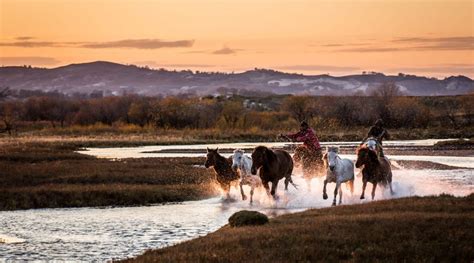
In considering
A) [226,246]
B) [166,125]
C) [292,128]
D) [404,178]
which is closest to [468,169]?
[404,178]

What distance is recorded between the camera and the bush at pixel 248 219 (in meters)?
23.4

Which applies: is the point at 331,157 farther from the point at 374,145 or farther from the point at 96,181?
the point at 96,181

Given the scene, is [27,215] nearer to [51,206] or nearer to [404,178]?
[51,206]

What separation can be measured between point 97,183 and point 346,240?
23565 millimetres

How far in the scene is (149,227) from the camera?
88.4 ft

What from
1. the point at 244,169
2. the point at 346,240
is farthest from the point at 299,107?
the point at 346,240

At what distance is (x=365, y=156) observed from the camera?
3125 centimetres

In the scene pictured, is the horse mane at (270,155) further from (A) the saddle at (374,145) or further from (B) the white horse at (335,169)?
(A) the saddle at (374,145)

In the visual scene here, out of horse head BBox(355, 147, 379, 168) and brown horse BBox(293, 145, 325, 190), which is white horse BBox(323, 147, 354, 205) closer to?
horse head BBox(355, 147, 379, 168)

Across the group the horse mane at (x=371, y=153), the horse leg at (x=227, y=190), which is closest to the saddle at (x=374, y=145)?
the horse mane at (x=371, y=153)

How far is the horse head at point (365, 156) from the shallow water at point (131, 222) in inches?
58.8

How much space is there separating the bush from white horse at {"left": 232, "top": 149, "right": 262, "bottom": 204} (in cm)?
778

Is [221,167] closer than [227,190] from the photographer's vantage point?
Yes

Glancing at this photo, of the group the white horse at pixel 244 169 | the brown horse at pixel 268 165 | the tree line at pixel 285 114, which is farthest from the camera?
the tree line at pixel 285 114
